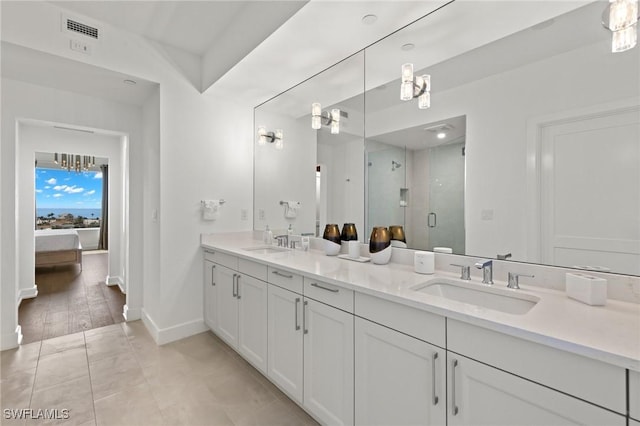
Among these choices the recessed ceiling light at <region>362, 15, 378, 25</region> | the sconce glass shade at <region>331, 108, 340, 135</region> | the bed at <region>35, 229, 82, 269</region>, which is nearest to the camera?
the recessed ceiling light at <region>362, 15, 378, 25</region>

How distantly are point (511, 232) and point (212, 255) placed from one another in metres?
2.45

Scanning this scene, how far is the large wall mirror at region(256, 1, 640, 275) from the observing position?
3.96 ft

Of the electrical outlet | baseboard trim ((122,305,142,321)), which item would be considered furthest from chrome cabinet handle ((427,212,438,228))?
baseboard trim ((122,305,142,321))

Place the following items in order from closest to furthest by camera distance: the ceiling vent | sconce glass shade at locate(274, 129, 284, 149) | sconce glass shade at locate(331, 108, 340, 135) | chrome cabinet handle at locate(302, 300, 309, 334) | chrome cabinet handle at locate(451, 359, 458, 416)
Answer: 1. chrome cabinet handle at locate(451, 359, 458, 416)
2. chrome cabinet handle at locate(302, 300, 309, 334)
3. the ceiling vent
4. sconce glass shade at locate(331, 108, 340, 135)
5. sconce glass shade at locate(274, 129, 284, 149)

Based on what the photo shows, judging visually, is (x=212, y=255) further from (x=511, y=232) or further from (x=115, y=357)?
(x=511, y=232)

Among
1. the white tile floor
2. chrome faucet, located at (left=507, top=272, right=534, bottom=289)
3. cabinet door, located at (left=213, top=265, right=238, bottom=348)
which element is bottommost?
the white tile floor

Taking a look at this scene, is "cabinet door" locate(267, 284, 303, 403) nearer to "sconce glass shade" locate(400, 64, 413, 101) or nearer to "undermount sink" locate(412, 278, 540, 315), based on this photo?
"undermount sink" locate(412, 278, 540, 315)

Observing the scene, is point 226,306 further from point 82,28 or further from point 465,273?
point 82,28

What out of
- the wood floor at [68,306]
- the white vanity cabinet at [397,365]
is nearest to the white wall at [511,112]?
the white vanity cabinet at [397,365]

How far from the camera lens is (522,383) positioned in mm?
895

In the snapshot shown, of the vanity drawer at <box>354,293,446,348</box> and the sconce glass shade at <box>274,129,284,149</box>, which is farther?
the sconce glass shade at <box>274,129,284,149</box>

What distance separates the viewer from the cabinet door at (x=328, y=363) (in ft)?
4.69

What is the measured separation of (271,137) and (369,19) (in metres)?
1.61

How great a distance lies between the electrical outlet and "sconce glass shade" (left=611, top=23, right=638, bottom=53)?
3343 millimetres
